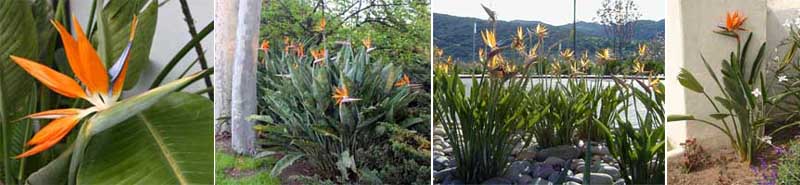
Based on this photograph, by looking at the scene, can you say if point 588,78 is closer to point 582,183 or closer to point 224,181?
point 582,183

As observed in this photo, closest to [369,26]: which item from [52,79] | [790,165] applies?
[52,79]

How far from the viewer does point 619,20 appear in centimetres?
248

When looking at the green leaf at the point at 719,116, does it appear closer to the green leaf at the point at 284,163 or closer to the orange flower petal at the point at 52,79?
the green leaf at the point at 284,163

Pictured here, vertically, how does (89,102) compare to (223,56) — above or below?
below

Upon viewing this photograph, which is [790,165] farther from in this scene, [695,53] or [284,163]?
[284,163]

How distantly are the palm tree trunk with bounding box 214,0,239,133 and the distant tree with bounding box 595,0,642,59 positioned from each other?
148 cm

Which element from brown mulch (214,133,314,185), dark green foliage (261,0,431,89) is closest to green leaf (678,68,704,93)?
dark green foliage (261,0,431,89)

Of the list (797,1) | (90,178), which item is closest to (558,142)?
(797,1)

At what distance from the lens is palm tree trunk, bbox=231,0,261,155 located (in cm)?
282

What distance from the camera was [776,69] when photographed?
7.93 feet

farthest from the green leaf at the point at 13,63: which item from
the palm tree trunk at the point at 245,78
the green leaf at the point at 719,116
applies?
the green leaf at the point at 719,116

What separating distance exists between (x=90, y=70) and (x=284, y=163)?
96 cm

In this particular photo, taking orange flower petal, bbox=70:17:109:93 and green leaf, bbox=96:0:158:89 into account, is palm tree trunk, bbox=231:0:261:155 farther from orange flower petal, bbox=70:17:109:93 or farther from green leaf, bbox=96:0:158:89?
orange flower petal, bbox=70:17:109:93

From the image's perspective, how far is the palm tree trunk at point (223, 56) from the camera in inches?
112
